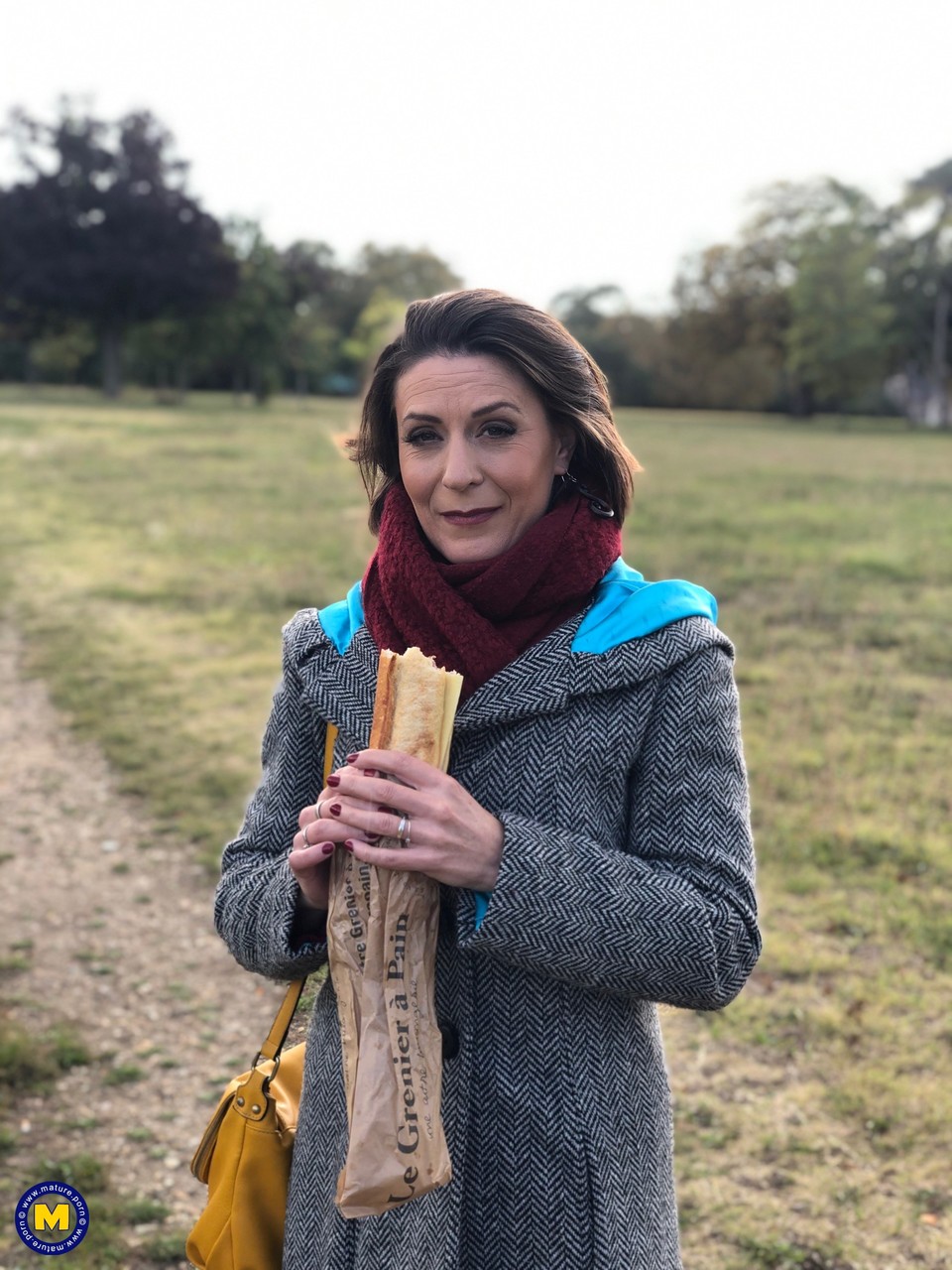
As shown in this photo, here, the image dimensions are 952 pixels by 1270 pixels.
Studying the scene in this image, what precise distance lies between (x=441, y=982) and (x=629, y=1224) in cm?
50

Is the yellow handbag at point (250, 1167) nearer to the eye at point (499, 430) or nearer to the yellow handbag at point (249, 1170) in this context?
the yellow handbag at point (249, 1170)

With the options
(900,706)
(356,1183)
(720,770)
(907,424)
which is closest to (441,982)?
(356,1183)

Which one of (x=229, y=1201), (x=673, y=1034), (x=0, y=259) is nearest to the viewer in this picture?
(x=229, y=1201)

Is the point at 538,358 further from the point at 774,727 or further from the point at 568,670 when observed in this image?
the point at 774,727

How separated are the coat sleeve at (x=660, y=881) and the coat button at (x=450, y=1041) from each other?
223 mm

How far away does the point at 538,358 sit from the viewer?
6.22 feet

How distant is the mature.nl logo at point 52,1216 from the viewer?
10.4 feet

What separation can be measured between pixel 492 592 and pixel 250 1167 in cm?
115

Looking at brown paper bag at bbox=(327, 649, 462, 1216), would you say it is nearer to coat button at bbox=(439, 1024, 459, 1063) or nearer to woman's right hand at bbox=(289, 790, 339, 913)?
woman's right hand at bbox=(289, 790, 339, 913)

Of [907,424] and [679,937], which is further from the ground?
[907,424]

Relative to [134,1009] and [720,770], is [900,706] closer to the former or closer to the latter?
[134,1009]

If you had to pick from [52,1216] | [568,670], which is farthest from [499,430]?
[52,1216]

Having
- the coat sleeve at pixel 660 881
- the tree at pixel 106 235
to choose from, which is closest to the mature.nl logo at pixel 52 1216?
the coat sleeve at pixel 660 881

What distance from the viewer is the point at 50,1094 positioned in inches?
159
